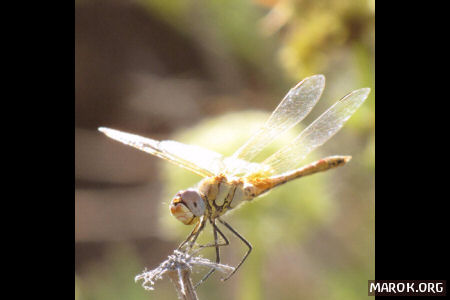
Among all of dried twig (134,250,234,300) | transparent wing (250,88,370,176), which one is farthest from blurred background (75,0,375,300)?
dried twig (134,250,234,300)

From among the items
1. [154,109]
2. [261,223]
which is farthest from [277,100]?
[261,223]

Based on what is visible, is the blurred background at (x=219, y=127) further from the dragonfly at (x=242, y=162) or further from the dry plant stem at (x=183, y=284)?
the dry plant stem at (x=183, y=284)

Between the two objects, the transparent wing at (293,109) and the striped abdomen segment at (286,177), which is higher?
the transparent wing at (293,109)

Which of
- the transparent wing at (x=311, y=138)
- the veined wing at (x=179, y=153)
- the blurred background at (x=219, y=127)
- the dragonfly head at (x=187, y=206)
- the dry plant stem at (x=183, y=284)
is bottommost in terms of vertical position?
the dry plant stem at (x=183, y=284)

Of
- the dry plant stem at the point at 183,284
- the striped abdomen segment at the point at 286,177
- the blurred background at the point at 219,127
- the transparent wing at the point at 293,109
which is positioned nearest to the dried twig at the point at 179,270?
the dry plant stem at the point at 183,284

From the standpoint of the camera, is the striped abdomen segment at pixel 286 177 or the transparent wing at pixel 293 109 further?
the transparent wing at pixel 293 109
